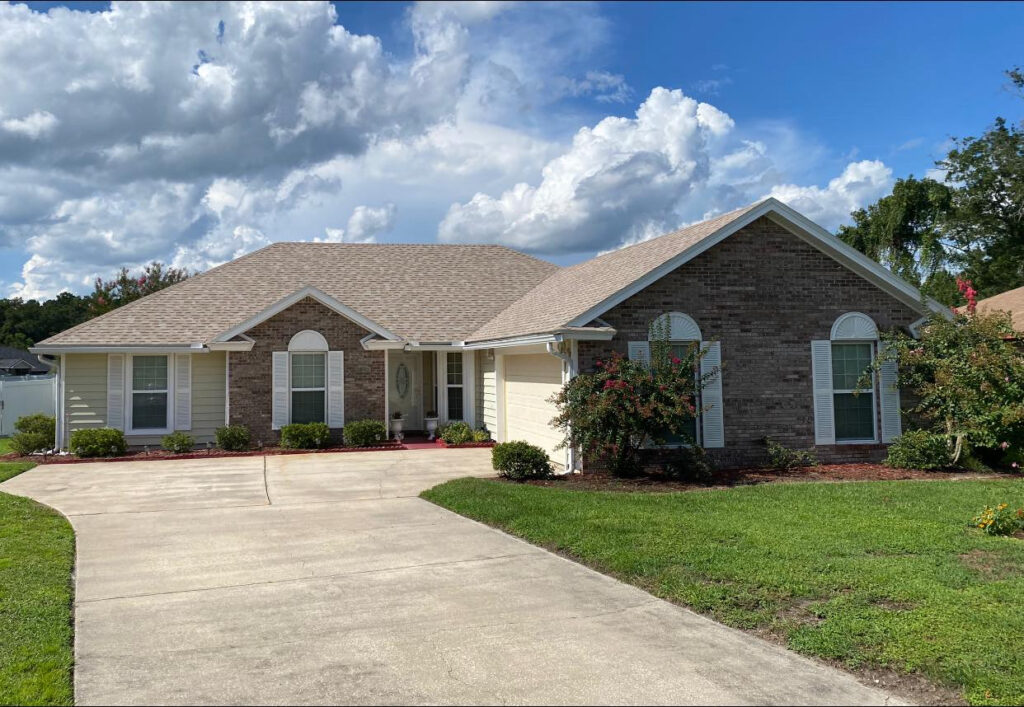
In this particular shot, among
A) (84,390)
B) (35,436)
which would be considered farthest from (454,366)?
(35,436)

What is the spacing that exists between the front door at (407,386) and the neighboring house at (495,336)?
48 mm

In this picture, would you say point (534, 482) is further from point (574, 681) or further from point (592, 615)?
point (574, 681)

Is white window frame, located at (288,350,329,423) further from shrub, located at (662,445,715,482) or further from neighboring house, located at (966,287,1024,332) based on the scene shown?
neighboring house, located at (966,287,1024,332)

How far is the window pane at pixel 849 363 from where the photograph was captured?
572 inches

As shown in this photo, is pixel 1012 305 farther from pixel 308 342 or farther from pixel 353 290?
pixel 308 342

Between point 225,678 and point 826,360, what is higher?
point 826,360

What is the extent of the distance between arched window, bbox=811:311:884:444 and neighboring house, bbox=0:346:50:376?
161ft

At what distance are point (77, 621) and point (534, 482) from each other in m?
7.74

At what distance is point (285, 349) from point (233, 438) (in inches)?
96.3

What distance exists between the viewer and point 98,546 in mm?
8727

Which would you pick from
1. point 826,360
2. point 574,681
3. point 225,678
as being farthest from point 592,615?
point 826,360

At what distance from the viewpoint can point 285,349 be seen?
18484 millimetres

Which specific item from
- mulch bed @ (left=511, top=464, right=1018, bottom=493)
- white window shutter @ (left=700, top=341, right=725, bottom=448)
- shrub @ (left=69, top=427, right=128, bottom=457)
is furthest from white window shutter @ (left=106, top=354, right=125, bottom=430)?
white window shutter @ (left=700, top=341, right=725, bottom=448)

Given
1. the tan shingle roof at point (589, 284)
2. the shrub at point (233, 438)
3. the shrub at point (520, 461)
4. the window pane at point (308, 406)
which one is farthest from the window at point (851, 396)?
the shrub at point (233, 438)
